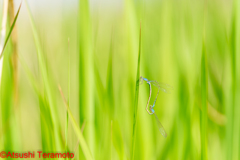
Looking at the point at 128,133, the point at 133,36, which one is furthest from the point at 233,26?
the point at 128,133

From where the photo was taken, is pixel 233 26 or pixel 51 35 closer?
pixel 233 26

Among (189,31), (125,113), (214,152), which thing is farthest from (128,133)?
(189,31)

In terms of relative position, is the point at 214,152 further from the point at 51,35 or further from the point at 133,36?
the point at 51,35

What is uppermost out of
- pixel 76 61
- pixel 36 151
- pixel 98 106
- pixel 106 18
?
pixel 106 18

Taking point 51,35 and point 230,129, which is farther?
point 51,35

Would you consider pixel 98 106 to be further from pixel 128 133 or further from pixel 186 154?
pixel 186 154

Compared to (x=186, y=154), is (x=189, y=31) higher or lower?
higher
